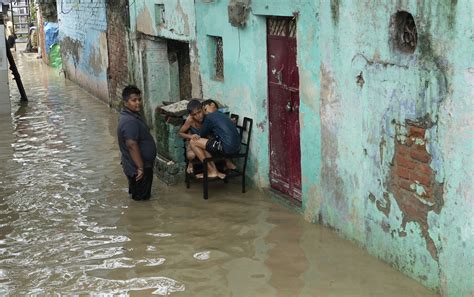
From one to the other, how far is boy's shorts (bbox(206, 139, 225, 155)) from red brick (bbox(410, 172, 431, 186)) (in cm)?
321

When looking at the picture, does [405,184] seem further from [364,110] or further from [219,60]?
[219,60]

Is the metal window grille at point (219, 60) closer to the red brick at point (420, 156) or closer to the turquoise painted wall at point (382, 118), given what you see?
the turquoise painted wall at point (382, 118)

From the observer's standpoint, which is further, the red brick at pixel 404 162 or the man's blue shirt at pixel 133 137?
the man's blue shirt at pixel 133 137

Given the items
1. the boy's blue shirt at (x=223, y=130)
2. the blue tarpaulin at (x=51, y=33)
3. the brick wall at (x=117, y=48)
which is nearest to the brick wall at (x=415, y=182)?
the boy's blue shirt at (x=223, y=130)

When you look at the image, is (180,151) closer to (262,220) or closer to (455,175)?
(262,220)

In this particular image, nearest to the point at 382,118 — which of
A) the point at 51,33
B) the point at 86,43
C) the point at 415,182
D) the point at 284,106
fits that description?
the point at 415,182

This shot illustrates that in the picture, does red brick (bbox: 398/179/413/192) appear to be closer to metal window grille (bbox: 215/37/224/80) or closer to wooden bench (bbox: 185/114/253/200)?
wooden bench (bbox: 185/114/253/200)

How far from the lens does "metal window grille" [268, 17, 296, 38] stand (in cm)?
761

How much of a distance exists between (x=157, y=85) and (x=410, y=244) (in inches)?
328

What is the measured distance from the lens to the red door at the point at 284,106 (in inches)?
303

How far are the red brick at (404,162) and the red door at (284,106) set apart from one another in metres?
2.11

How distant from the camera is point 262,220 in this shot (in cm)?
756

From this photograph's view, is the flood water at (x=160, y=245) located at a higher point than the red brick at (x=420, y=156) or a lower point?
lower

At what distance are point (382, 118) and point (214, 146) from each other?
A: 9.51 feet
